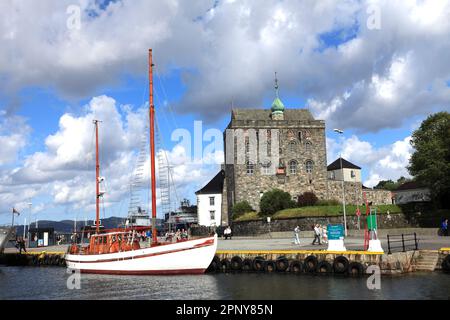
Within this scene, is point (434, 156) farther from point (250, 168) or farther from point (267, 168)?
point (250, 168)

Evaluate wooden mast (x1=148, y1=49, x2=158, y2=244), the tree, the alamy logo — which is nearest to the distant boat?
the alamy logo

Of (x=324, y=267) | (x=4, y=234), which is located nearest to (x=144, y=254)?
(x=324, y=267)

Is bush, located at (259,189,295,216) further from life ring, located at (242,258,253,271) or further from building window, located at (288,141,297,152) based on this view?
life ring, located at (242,258,253,271)

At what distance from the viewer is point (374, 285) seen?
22047 millimetres

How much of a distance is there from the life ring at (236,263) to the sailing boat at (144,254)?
1.76 meters

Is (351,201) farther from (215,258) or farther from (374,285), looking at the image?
(374,285)

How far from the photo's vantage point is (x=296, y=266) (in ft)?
92.3

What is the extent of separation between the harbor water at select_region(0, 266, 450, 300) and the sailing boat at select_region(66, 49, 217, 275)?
103 cm

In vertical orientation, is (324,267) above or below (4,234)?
below

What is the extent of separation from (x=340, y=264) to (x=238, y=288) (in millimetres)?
6473

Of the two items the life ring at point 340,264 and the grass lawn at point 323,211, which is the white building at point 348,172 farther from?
the life ring at point 340,264

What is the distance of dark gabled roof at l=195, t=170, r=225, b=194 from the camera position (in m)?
78.2

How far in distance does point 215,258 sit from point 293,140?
145ft
